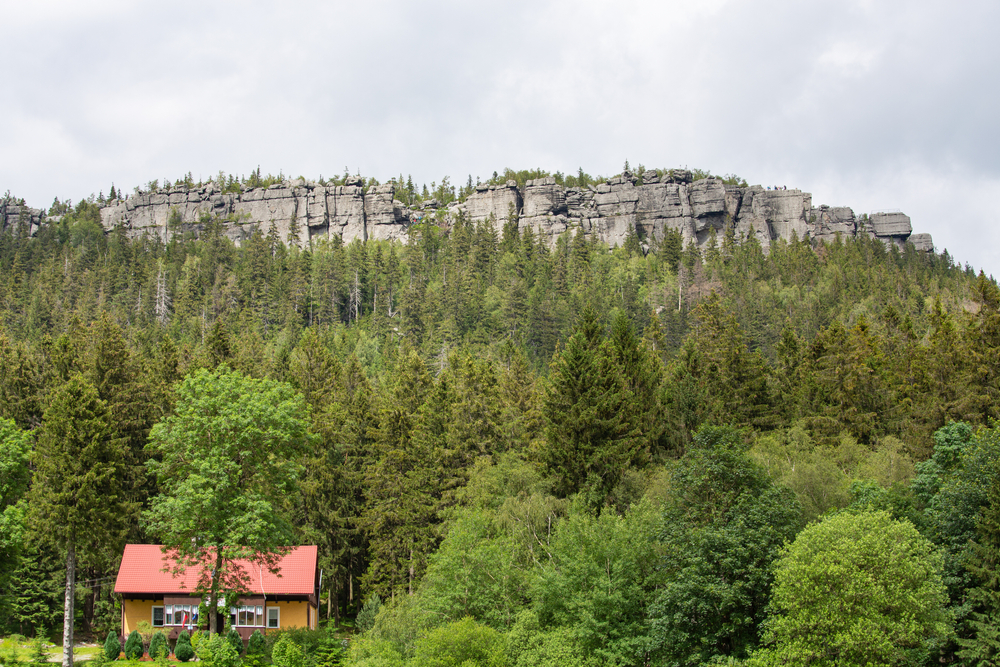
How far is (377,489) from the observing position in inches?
1700

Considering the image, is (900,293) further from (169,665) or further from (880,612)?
(169,665)

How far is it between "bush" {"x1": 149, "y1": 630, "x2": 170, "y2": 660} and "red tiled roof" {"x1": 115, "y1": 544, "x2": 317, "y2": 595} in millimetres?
2451

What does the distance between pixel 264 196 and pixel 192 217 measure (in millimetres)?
16371

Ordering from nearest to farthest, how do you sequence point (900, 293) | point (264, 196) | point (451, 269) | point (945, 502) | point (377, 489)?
point (945, 502)
point (377, 489)
point (900, 293)
point (451, 269)
point (264, 196)

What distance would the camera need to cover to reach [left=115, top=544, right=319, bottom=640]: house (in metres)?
37.1

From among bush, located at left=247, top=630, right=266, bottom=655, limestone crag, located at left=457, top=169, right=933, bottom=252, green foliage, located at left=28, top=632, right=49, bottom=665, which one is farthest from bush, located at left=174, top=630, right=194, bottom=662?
limestone crag, located at left=457, top=169, right=933, bottom=252

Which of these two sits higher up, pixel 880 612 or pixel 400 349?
pixel 400 349

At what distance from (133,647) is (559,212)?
120028mm

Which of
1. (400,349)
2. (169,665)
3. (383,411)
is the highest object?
(400,349)

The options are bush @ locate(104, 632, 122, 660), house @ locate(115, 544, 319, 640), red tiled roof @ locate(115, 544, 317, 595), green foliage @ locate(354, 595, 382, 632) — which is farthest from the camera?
house @ locate(115, 544, 319, 640)

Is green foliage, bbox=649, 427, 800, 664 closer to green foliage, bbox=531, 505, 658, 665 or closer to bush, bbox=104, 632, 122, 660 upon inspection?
green foliage, bbox=531, 505, 658, 665

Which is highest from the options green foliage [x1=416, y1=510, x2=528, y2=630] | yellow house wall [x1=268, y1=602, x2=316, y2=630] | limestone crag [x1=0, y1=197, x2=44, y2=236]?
limestone crag [x1=0, y1=197, x2=44, y2=236]

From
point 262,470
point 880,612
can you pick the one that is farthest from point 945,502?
point 262,470

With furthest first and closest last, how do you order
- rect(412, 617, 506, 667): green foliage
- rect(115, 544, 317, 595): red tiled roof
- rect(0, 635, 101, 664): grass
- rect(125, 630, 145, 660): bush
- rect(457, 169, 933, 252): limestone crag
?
rect(457, 169, 933, 252): limestone crag → rect(115, 544, 317, 595): red tiled roof → rect(125, 630, 145, 660): bush → rect(0, 635, 101, 664): grass → rect(412, 617, 506, 667): green foliage
